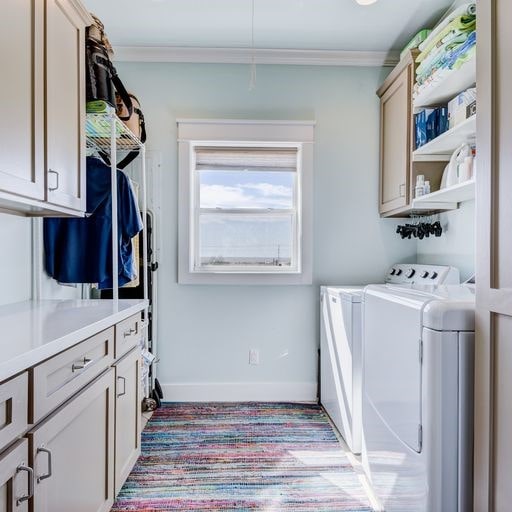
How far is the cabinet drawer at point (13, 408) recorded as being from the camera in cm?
87

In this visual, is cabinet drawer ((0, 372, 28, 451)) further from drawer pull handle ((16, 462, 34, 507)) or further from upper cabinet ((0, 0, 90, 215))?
upper cabinet ((0, 0, 90, 215))

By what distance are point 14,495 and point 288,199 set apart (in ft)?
8.05

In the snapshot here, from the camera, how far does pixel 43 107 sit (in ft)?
4.78

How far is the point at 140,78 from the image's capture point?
282 centimetres

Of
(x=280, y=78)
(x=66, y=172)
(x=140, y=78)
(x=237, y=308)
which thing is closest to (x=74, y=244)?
(x=66, y=172)

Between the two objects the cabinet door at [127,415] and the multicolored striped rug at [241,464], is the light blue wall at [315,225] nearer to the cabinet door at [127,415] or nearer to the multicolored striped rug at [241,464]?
the multicolored striped rug at [241,464]

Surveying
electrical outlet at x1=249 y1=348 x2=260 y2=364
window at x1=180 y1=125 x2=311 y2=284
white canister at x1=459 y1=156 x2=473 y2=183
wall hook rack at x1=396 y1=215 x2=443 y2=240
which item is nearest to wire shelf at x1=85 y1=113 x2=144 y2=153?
window at x1=180 y1=125 x2=311 y2=284

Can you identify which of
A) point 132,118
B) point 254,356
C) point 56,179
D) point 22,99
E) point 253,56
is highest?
point 253,56

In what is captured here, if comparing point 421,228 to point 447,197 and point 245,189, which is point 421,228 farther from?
point 245,189

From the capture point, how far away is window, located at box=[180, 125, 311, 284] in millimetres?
2898

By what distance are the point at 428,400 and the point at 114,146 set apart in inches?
69.9

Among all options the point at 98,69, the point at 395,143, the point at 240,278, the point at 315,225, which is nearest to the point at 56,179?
the point at 98,69

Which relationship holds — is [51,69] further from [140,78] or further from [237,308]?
[237,308]

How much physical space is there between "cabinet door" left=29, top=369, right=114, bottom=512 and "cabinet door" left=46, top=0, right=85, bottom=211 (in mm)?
810
